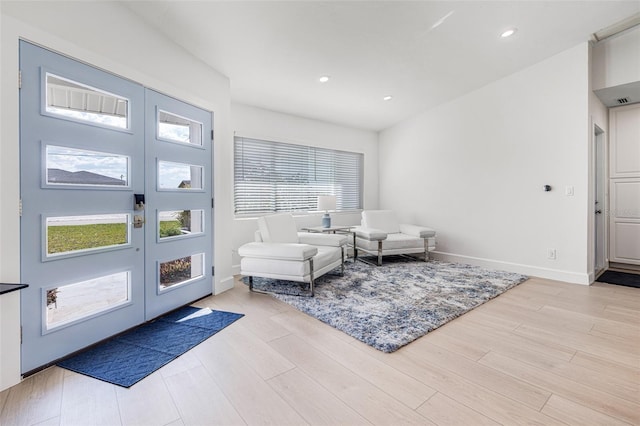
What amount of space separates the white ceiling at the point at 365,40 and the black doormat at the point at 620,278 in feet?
9.75

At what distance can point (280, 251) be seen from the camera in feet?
10.2

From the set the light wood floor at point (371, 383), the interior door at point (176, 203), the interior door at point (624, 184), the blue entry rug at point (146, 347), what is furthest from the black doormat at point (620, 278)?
the interior door at point (176, 203)

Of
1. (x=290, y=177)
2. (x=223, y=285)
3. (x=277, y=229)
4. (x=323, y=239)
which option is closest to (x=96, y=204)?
(x=223, y=285)

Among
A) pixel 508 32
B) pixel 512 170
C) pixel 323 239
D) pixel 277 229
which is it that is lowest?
pixel 323 239

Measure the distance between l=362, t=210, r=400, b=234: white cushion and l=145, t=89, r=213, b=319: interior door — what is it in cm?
280

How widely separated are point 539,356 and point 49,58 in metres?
3.78

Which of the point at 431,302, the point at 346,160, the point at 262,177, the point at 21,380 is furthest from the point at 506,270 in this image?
the point at 21,380

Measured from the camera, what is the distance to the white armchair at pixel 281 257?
10.0 feet

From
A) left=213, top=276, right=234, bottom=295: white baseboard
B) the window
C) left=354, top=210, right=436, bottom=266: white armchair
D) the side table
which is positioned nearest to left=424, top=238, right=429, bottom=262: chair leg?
left=354, top=210, right=436, bottom=266: white armchair

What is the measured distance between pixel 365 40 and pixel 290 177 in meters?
2.48

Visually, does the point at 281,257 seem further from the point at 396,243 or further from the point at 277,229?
the point at 396,243

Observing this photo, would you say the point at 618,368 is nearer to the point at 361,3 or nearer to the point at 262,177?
the point at 361,3

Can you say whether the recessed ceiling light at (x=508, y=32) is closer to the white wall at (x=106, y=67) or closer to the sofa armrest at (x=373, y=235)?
the sofa armrest at (x=373, y=235)

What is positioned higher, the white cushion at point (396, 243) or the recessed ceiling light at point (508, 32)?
the recessed ceiling light at point (508, 32)
